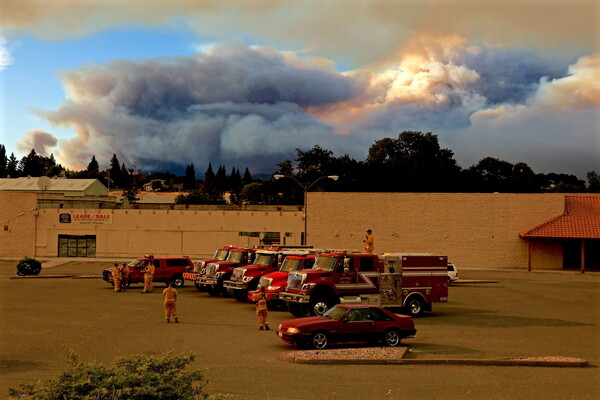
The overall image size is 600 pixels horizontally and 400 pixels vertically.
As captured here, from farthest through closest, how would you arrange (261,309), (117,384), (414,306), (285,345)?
(414,306) → (261,309) → (285,345) → (117,384)

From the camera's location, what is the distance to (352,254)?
26.9 m

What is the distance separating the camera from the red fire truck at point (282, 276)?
1131 inches

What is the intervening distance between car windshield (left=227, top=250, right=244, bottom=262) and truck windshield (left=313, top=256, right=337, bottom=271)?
9.09 m

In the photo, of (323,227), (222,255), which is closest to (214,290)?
(222,255)

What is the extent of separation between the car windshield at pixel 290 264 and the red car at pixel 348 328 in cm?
826

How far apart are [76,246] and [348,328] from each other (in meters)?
54.7

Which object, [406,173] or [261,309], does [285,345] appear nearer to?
[261,309]

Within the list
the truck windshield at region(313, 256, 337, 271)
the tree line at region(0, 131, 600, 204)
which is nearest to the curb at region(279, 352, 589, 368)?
the truck windshield at region(313, 256, 337, 271)

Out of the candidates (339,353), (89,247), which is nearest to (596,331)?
(339,353)

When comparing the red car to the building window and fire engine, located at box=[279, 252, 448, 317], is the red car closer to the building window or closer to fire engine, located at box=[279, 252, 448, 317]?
fire engine, located at box=[279, 252, 448, 317]

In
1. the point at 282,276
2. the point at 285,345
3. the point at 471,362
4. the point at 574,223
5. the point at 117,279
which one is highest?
the point at 574,223

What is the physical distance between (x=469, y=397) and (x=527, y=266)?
1972 inches

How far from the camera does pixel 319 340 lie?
19891 mm

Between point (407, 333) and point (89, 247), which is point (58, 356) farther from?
point (89, 247)
